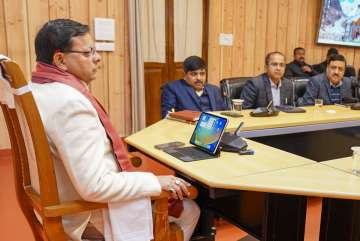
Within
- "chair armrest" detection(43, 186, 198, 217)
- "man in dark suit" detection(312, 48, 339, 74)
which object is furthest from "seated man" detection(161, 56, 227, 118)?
"man in dark suit" detection(312, 48, 339, 74)

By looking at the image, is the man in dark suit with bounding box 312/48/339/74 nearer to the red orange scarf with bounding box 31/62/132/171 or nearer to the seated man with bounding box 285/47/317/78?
the seated man with bounding box 285/47/317/78

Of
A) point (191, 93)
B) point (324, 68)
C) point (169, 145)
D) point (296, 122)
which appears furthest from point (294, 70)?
point (169, 145)

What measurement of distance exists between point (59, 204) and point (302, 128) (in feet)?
6.45

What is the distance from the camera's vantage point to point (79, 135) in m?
1.26

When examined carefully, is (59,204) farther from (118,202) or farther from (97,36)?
(97,36)

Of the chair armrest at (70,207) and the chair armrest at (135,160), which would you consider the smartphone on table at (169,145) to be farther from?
the chair armrest at (70,207)

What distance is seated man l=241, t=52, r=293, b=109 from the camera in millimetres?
3568

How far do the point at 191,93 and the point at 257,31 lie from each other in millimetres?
2921

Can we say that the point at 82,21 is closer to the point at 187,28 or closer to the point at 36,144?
the point at 187,28

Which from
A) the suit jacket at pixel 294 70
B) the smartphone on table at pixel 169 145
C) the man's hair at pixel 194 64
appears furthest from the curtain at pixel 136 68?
the smartphone on table at pixel 169 145

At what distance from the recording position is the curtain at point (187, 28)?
5.00 m

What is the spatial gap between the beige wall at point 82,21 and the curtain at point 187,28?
72cm

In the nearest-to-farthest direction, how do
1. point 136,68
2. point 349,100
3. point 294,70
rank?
point 349,100 → point 136,68 → point 294,70

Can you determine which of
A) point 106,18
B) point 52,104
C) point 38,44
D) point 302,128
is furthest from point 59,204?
point 106,18
